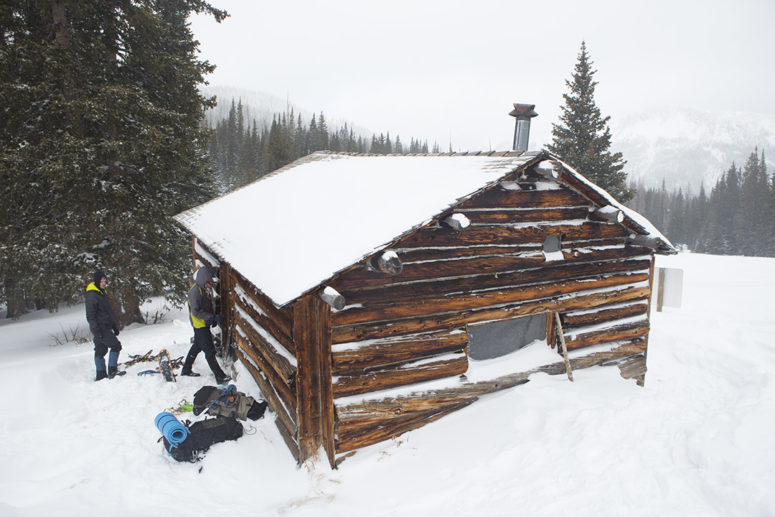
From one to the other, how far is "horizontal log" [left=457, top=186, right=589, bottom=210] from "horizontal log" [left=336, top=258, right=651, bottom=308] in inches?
42.0

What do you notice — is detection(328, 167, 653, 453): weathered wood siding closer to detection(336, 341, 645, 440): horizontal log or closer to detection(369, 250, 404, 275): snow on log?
detection(336, 341, 645, 440): horizontal log

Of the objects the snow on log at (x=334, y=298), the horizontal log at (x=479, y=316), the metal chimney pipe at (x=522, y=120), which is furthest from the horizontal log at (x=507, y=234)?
the metal chimney pipe at (x=522, y=120)

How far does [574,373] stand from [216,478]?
6191mm

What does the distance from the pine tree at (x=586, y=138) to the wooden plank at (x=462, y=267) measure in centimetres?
2082

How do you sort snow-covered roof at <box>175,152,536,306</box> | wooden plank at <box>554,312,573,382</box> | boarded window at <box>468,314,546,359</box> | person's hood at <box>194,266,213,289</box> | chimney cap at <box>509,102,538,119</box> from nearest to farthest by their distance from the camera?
snow-covered roof at <box>175,152,536,306</box> → boarded window at <box>468,314,546,359</box> → wooden plank at <box>554,312,573,382</box> → person's hood at <box>194,266,213,289</box> → chimney cap at <box>509,102,538,119</box>

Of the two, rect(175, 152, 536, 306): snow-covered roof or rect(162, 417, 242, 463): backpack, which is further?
rect(162, 417, 242, 463): backpack

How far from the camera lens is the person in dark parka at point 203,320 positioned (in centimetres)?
794

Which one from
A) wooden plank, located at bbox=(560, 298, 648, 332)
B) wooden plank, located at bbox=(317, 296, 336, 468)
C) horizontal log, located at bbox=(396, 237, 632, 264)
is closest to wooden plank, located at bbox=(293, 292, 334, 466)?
wooden plank, located at bbox=(317, 296, 336, 468)

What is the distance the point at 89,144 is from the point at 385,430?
1066 centimetres

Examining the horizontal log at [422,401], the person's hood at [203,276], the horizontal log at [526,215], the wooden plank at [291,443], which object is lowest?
the wooden plank at [291,443]

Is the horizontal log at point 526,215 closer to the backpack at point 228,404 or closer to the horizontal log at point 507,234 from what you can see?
the horizontal log at point 507,234

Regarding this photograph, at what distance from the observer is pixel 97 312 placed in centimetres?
776

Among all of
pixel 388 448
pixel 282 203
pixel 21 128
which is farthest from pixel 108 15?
pixel 388 448

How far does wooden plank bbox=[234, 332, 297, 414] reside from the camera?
5811mm
